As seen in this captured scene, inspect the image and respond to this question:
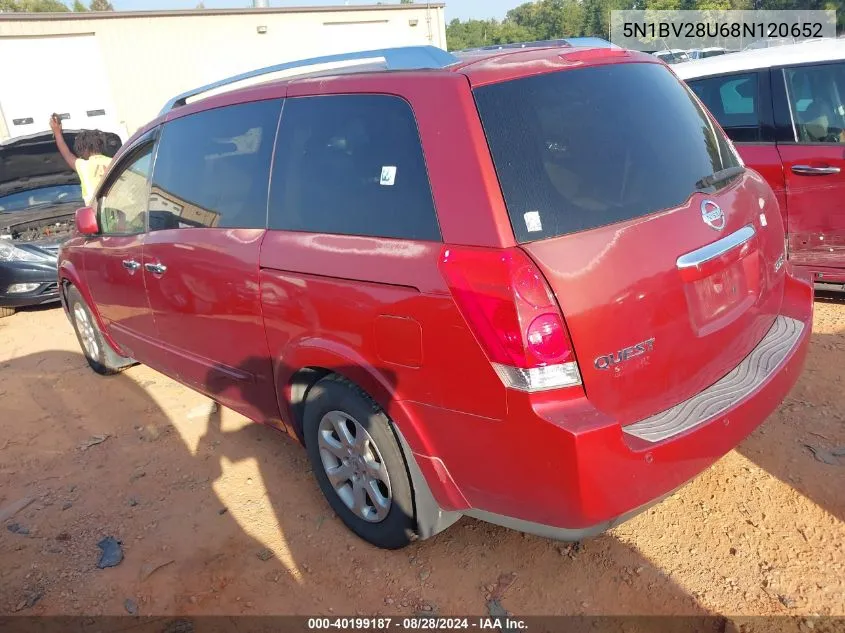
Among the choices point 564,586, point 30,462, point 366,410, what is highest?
point 366,410

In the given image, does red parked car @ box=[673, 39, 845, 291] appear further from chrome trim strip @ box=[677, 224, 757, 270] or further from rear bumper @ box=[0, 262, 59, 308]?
rear bumper @ box=[0, 262, 59, 308]

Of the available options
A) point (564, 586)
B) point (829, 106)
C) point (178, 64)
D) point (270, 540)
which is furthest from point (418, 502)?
point (178, 64)

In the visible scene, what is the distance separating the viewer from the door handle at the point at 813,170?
407cm

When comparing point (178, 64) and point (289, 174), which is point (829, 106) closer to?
point (289, 174)

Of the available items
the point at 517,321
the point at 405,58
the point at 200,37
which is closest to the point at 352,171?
the point at 405,58

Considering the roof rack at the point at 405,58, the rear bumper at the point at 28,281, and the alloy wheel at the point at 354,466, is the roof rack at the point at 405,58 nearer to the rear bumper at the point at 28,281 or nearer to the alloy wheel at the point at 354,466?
the alloy wheel at the point at 354,466

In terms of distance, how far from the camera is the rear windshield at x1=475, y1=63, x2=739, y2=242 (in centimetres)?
198

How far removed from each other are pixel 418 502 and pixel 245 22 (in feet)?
57.4

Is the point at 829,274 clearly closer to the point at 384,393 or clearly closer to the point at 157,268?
the point at 384,393

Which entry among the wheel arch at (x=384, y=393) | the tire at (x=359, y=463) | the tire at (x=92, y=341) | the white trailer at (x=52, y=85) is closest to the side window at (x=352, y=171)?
the wheel arch at (x=384, y=393)

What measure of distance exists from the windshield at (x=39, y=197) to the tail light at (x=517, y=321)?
23.8 feet

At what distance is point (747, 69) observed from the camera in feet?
14.9

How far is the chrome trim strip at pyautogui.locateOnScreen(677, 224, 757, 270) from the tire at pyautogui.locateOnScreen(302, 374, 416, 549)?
120 centimetres

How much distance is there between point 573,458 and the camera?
1.84 m
